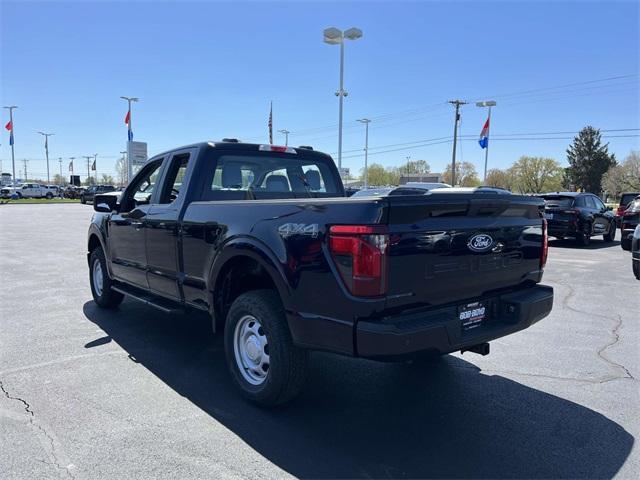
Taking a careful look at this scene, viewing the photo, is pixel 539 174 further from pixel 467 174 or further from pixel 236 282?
pixel 236 282

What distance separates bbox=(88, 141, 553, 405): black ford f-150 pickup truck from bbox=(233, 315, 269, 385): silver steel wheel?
0.01 meters

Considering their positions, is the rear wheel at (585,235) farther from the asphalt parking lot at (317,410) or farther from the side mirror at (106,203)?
the side mirror at (106,203)

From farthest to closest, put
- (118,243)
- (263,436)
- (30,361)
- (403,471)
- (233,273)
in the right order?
1. (118,243)
2. (30,361)
3. (233,273)
4. (263,436)
5. (403,471)

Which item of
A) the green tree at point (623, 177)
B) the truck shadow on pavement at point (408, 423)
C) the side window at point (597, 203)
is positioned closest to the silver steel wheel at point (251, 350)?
the truck shadow on pavement at point (408, 423)

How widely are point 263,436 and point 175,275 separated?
1.92 metres

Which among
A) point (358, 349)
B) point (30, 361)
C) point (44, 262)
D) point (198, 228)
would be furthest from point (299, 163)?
point (44, 262)

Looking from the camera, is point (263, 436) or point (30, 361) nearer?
point (263, 436)

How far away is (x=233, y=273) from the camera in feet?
12.8

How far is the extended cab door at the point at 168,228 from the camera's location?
449 cm

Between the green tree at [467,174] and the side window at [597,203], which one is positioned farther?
the green tree at [467,174]

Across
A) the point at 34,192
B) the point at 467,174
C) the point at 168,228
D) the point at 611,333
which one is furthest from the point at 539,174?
the point at 168,228

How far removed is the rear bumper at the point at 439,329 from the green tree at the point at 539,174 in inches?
4554

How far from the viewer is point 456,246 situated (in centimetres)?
317

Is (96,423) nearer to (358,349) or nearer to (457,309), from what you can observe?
(358,349)
